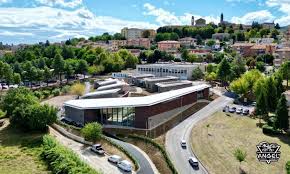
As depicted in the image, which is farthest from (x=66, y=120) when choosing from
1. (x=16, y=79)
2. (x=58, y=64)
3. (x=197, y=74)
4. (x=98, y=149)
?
(x=58, y=64)

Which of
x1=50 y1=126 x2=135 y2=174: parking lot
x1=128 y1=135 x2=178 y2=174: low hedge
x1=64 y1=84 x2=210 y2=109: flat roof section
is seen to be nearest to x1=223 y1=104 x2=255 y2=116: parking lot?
x1=64 y1=84 x2=210 y2=109: flat roof section

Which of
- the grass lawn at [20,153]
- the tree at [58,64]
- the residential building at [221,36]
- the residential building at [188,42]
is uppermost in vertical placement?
the residential building at [221,36]

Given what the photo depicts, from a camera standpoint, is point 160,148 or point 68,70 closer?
point 160,148

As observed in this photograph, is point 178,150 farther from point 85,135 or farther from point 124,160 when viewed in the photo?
point 85,135

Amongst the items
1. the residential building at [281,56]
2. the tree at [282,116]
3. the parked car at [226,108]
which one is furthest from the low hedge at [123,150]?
the residential building at [281,56]

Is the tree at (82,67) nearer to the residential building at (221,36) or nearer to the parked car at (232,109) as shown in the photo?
the parked car at (232,109)

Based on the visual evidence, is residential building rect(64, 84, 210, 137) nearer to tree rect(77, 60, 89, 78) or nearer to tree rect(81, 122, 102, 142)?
tree rect(81, 122, 102, 142)

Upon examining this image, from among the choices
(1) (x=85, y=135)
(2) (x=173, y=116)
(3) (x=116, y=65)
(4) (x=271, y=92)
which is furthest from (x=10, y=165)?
(3) (x=116, y=65)

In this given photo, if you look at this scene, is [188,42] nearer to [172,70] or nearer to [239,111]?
[172,70]
